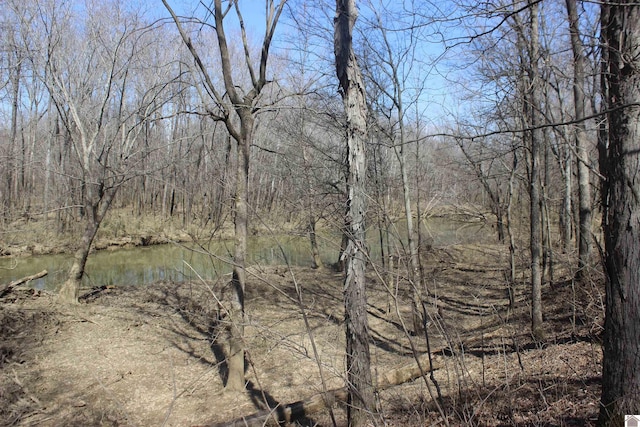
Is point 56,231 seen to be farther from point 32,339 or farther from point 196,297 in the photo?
point 32,339

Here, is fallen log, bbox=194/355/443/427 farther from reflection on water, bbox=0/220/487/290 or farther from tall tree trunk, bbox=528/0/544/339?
reflection on water, bbox=0/220/487/290

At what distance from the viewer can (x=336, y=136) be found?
13188 millimetres

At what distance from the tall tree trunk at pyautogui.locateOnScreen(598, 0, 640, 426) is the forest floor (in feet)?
2.41

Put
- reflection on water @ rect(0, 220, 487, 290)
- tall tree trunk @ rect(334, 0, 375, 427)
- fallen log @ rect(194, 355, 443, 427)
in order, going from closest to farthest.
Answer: tall tree trunk @ rect(334, 0, 375, 427), fallen log @ rect(194, 355, 443, 427), reflection on water @ rect(0, 220, 487, 290)

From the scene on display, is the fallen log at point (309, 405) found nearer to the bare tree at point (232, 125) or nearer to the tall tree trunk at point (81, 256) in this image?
the bare tree at point (232, 125)

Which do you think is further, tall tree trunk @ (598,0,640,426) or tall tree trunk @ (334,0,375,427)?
tall tree trunk @ (334,0,375,427)

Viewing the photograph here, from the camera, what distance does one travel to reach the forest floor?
451 centimetres

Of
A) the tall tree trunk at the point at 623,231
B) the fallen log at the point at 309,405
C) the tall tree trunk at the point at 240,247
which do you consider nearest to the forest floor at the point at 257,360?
the fallen log at the point at 309,405

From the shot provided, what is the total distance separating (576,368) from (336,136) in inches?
358

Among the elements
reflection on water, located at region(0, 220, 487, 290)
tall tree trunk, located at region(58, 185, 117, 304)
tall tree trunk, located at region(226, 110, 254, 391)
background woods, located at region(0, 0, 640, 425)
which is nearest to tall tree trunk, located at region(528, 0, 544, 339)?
background woods, located at region(0, 0, 640, 425)

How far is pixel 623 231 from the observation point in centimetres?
317

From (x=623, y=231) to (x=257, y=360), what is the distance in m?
6.39

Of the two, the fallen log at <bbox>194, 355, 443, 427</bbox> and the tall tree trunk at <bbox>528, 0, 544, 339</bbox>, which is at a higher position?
the tall tree trunk at <bbox>528, 0, 544, 339</bbox>

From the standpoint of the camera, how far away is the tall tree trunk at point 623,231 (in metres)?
3.10
